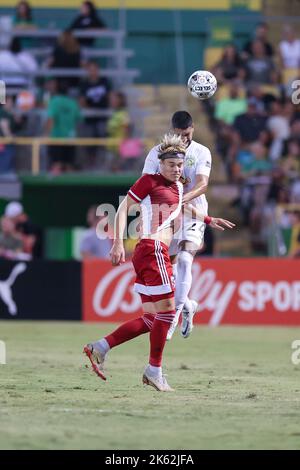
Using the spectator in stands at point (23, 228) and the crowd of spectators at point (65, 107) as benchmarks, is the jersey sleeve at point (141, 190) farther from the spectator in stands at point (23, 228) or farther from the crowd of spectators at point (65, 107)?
the crowd of spectators at point (65, 107)

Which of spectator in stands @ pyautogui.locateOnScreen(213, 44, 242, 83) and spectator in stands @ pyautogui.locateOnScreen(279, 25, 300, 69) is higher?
spectator in stands @ pyautogui.locateOnScreen(279, 25, 300, 69)

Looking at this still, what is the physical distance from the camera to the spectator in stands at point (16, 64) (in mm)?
24172

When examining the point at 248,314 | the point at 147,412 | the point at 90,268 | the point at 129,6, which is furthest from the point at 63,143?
the point at 147,412

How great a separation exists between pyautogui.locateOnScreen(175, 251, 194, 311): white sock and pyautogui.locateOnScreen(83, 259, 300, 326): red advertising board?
761 cm

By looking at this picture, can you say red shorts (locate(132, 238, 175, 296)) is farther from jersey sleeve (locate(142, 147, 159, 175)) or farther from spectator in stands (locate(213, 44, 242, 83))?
spectator in stands (locate(213, 44, 242, 83))

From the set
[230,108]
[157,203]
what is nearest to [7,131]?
[230,108]

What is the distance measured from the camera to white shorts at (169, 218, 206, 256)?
1304cm

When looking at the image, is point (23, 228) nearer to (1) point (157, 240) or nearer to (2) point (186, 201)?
(2) point (186, 201)

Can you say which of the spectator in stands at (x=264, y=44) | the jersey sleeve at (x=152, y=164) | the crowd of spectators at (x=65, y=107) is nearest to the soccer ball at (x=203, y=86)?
the jersey sleeve at (x=152, y=164)

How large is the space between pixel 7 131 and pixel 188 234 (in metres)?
10.6

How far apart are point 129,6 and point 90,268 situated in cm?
1068

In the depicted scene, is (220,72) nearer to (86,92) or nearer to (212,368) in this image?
(86,92)

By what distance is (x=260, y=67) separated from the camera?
25562mm

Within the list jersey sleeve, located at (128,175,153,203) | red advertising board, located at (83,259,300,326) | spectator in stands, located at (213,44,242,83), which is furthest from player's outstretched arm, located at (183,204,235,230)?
→ spectator in stands, located at (213,44,242,83)
